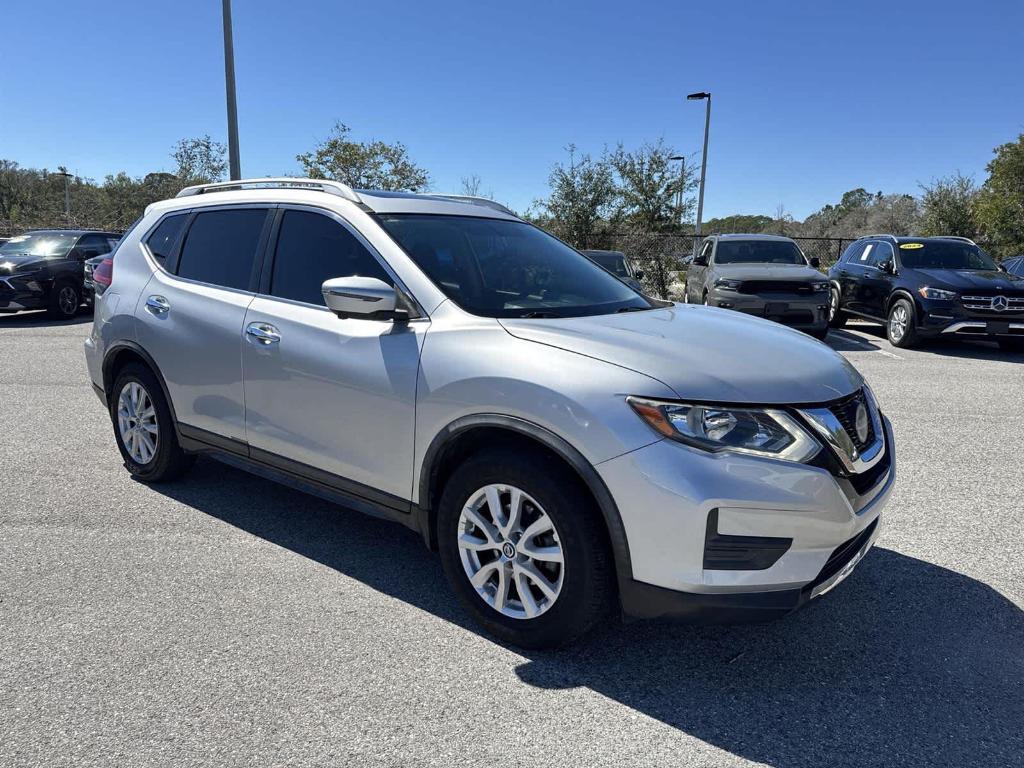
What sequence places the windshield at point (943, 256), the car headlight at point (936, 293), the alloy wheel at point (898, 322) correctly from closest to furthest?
the car headlight at point (936, 293)
the alloy wheel at point (898, 322)
the windshield at point (943, 256)

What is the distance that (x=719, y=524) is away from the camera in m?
2.52

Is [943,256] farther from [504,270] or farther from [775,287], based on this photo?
[504,270]

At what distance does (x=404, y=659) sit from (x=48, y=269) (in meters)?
14.1

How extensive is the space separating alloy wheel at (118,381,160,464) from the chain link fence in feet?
49.5

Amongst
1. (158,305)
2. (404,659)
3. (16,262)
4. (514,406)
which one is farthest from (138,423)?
(16,262)

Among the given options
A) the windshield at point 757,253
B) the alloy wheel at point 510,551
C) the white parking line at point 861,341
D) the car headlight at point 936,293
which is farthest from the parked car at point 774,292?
the alloy wheel at point 510,551

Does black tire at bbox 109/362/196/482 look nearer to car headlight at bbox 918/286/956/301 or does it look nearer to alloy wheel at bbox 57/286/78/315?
car headlight at bbox 918/286/956/301

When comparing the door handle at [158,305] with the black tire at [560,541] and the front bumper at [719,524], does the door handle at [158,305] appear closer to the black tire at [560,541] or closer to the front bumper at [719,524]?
the black tire at [560,541]

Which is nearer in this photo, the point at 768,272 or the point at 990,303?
the point at 990,303

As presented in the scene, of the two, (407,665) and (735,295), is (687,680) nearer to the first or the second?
(407,665)

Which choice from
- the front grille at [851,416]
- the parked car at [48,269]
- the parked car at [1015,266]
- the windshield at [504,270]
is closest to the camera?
the front grille at [851,416]

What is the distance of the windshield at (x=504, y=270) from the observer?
3408 millimetres

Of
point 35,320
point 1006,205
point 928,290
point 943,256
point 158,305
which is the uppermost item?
point 1006,205

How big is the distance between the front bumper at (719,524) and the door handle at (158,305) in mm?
2971
